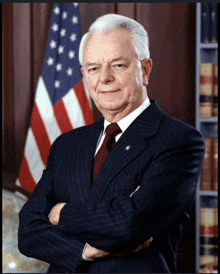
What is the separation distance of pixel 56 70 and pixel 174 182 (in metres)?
1.89

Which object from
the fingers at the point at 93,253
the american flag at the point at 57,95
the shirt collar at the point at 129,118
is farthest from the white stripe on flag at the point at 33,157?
the fingers at the point at 93,253

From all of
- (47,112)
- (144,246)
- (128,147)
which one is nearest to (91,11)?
(47,112)

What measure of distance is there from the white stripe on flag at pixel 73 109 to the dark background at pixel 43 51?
1.01ft

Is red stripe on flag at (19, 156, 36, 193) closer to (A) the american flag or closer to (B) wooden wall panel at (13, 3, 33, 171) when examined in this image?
(A) the american flag

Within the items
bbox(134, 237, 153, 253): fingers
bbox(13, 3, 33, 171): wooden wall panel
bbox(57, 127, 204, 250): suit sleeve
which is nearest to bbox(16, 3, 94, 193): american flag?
bbox(13, 3, 33, 171): wooden wall panel

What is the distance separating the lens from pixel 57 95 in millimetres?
3062

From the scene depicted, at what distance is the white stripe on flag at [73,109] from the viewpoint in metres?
3.05

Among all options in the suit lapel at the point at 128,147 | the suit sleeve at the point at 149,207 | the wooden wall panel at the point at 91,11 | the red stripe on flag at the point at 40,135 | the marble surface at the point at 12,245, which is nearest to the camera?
the suit sleeve at the point at 149,207

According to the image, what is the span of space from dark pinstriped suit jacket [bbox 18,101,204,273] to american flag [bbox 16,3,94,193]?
1.29m

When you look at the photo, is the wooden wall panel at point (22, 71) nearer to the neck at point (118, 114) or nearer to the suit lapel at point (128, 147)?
the neck at point (118, 114)

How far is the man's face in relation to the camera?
1653 millimetres

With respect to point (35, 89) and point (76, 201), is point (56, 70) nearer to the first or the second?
point (35, 89)

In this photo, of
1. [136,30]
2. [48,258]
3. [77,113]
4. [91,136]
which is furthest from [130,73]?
[77,113]

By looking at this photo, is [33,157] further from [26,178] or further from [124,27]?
[124,27]
